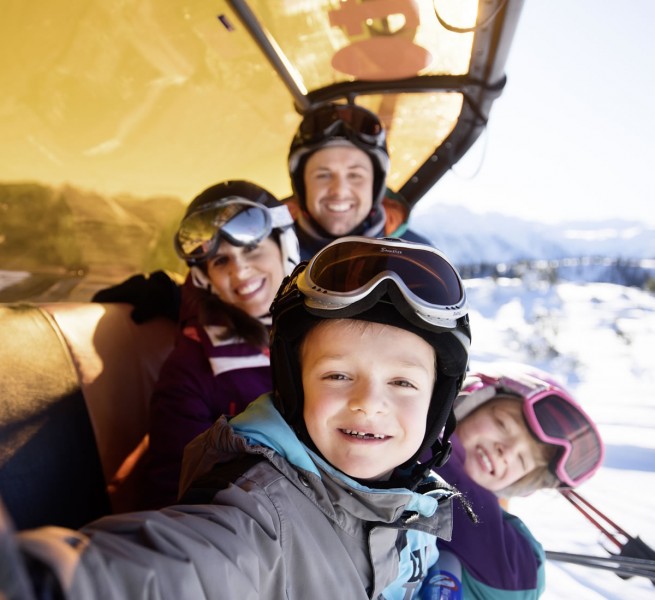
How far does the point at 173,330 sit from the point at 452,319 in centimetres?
145

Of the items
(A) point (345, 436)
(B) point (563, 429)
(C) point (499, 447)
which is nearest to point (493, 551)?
(C) point (499, 447)

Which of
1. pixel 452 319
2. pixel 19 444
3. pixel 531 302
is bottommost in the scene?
pixel 531 302

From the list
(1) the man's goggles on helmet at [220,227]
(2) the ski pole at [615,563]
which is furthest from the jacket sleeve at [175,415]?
(2) the ski pole at [615,563]

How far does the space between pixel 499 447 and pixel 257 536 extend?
124 cm

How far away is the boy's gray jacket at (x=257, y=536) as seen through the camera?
51 cm

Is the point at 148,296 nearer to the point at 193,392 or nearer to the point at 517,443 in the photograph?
the point at 193,392

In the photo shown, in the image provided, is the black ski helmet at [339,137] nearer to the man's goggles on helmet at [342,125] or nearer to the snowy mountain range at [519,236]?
the man's goggles on helmet at [342,125]

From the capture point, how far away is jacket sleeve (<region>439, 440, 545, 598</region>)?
4.45 feet

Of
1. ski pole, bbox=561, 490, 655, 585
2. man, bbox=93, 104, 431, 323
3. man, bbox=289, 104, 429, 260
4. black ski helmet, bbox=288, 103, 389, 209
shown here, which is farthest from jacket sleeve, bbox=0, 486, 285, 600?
ski pole, bbox=561, 490, 655, 585

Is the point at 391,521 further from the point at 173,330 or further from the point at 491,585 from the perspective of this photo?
the point at 173,330

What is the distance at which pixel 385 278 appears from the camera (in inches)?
40.4

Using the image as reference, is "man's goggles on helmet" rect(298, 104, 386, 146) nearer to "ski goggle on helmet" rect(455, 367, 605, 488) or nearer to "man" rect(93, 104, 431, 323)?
"man" rect(93, 104, 431, 323)

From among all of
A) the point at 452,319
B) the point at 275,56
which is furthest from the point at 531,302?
the point at 452,319

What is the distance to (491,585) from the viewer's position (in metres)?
1.36
